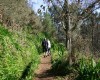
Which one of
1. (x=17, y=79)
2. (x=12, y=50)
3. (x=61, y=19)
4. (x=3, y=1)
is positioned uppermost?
(x=3, y=1)

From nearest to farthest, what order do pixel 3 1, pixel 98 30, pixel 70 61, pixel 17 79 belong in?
pixel 17 79 < pixel 70 61 < pixel 3 1 < pixel 98 30

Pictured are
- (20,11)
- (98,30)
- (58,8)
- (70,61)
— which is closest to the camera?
(70,61)

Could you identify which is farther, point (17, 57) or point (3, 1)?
Result: point (3, 1)

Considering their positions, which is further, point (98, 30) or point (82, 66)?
point (98, 30)

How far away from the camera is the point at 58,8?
18.1 metres

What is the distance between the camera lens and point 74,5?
1739 centimetres

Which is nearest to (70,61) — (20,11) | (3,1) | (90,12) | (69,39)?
(69,39)

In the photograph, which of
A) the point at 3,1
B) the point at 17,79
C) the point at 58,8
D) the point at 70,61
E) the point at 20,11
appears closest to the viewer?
the point at 17,79

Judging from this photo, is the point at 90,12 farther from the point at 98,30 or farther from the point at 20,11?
the point at 98,30

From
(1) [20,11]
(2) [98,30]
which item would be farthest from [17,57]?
(2) [98,30]

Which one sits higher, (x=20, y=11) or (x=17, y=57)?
(x=20, y=11)

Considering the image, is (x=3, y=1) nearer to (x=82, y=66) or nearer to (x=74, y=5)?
(x=74, y=5)

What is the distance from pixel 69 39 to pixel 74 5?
5.84ft

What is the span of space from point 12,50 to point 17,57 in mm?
449
